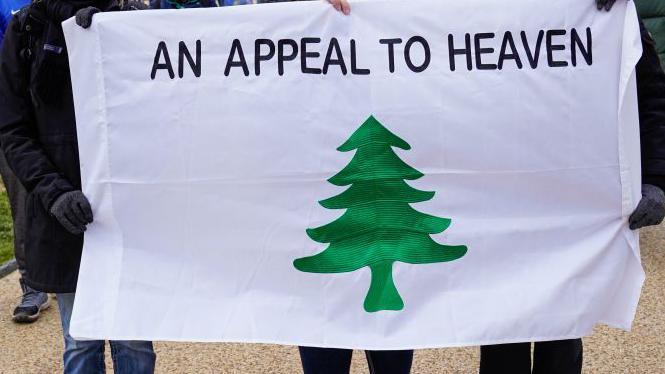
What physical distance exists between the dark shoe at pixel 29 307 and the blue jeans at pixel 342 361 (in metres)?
2.52

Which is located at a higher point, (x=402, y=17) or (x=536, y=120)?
(x=402, y=17)

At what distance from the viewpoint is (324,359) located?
336 centimetres

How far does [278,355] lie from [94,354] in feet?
4.83

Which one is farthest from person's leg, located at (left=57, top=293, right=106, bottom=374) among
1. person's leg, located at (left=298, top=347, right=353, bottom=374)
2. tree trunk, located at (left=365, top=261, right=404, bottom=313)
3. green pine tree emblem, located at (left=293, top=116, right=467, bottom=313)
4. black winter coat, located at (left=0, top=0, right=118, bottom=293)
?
tree trunk, located at (left=365, top=261, right=404, bottom=313)

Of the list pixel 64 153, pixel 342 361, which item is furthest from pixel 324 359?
pixel 64 153

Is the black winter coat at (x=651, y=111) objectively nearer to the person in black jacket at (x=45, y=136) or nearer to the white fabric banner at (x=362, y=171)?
the white fabric banner at (x=362, y=171)

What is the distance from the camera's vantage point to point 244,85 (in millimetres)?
3178

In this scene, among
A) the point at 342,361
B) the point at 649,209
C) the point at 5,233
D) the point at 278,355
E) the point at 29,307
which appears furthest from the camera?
the point at 5,233

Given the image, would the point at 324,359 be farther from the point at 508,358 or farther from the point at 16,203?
the point at 16,203

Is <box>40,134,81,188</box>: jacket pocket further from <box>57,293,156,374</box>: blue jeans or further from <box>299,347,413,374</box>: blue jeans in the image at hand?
<box>299,347,413,374</box>: blue jeans

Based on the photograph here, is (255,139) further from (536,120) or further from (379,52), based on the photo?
(536,120)

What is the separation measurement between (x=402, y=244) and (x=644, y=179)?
824 millimetres

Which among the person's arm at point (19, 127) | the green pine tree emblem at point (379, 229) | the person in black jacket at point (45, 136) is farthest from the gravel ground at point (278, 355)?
the person's arm at point (19, 127)

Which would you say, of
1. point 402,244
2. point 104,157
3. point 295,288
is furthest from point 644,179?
point 104,157
